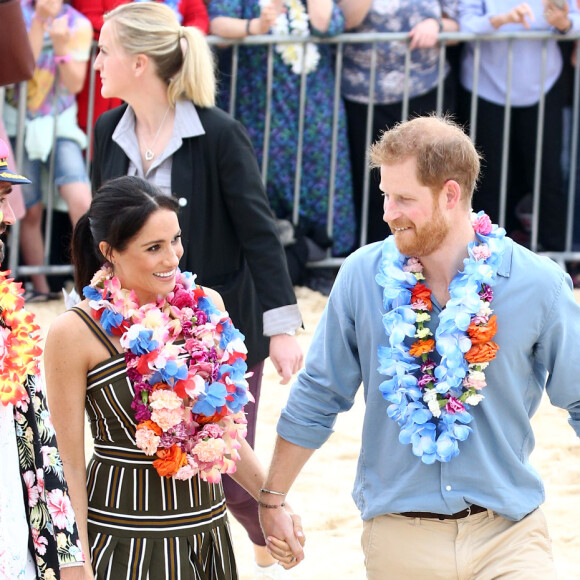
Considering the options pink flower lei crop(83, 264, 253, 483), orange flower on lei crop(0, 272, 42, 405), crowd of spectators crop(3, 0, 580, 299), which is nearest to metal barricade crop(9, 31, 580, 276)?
crowd of spectators crop(3, 0, 580, 299)

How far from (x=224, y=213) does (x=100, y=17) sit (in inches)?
150

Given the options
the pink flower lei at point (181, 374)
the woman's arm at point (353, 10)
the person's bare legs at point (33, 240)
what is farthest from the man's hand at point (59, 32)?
the pink flower lei at point (181, 374)

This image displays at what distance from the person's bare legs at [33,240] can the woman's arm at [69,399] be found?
15.7 feet

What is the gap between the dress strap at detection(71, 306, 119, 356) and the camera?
3.62 meters

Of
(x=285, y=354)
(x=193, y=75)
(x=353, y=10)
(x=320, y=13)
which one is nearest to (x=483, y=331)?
(x=285, y=354)

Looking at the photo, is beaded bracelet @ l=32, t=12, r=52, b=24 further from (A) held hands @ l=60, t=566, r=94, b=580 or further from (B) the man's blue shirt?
(A) held hands @ l=60, t=566, r=94, b=580

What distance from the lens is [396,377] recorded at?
3.50 meters

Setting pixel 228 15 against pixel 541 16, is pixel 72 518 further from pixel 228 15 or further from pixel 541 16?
pixel 541 16

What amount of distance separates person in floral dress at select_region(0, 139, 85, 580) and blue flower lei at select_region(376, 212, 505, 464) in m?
0.96

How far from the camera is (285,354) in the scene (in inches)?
173

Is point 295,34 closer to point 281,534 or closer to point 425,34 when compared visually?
point 425,34

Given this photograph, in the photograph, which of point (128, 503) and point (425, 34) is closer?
point (128, 503)

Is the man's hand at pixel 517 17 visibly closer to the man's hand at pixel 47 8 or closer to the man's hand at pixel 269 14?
the man's hand at pixel 269 14

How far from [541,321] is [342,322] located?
58 cm
